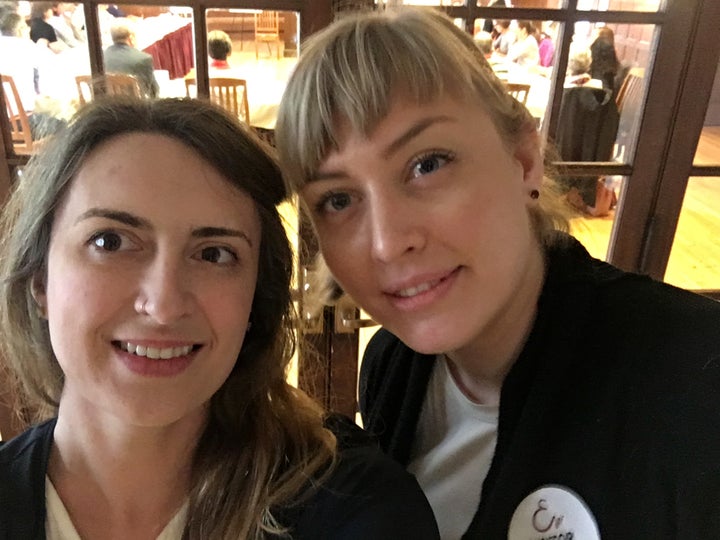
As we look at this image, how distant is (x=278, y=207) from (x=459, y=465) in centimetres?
52

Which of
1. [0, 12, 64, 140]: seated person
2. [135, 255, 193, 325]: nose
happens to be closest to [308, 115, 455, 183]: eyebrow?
[135, 255, 193, 325]: nose

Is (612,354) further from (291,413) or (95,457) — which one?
(95,457)

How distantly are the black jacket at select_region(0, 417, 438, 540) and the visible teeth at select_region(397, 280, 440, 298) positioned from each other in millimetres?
240

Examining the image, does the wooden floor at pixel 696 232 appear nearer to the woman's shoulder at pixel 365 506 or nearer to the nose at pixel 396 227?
the nose at pixel 396 227

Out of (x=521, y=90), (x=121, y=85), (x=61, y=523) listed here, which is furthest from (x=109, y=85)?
(x=521, y=90)

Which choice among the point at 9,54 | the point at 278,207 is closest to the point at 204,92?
the point at 9,54

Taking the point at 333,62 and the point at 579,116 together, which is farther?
the point at 579,116

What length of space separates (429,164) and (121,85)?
62cm

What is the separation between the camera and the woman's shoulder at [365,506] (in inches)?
34.4

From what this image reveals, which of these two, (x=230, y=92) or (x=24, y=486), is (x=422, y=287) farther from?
(x=230, y=92)

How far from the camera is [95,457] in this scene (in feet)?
3.20

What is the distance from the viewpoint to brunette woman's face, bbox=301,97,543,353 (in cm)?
92

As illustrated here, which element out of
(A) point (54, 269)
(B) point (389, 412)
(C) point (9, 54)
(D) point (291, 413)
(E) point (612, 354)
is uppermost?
(C) point (9, 54)

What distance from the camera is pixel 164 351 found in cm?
86
